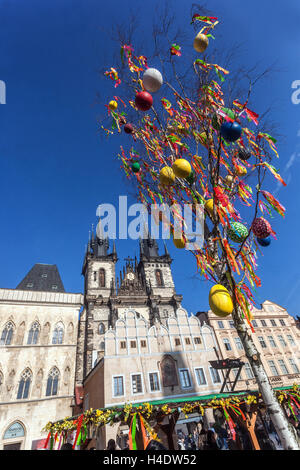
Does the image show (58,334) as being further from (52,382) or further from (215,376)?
(215,376)

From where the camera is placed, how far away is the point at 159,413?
6.73 m

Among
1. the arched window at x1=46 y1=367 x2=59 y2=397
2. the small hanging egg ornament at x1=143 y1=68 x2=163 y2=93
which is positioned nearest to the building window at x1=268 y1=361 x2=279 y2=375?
the arched window at x1=46 y1=367 x2=59 y2=397

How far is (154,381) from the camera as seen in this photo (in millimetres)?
17078

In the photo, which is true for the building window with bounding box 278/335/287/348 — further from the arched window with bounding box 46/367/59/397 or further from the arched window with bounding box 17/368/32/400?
the arched window with bounding box 17/368/32/400

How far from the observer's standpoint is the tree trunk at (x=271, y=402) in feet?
11.9

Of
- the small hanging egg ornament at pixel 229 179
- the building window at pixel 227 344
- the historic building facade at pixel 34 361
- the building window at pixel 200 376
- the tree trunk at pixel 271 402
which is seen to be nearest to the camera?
the tree trunk at pixel 271 402

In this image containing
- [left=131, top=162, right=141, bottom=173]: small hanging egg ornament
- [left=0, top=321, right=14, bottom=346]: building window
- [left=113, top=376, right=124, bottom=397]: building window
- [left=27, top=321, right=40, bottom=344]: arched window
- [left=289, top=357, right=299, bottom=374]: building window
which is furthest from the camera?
[left=289, top=357, right=299, bottom=374]: building window

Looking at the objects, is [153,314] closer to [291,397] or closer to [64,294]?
[64,294]

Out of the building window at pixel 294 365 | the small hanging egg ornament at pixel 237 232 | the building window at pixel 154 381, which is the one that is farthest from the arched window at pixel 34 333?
the building window at pixel 294 365

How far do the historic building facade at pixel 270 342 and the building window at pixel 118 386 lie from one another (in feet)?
38.5

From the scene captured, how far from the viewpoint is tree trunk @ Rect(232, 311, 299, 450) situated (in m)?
3.63

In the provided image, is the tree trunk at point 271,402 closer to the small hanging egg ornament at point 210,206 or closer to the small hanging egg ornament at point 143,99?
the small hanging egg ornament at point 210,206

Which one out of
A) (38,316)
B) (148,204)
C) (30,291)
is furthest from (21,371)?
(148,204)
